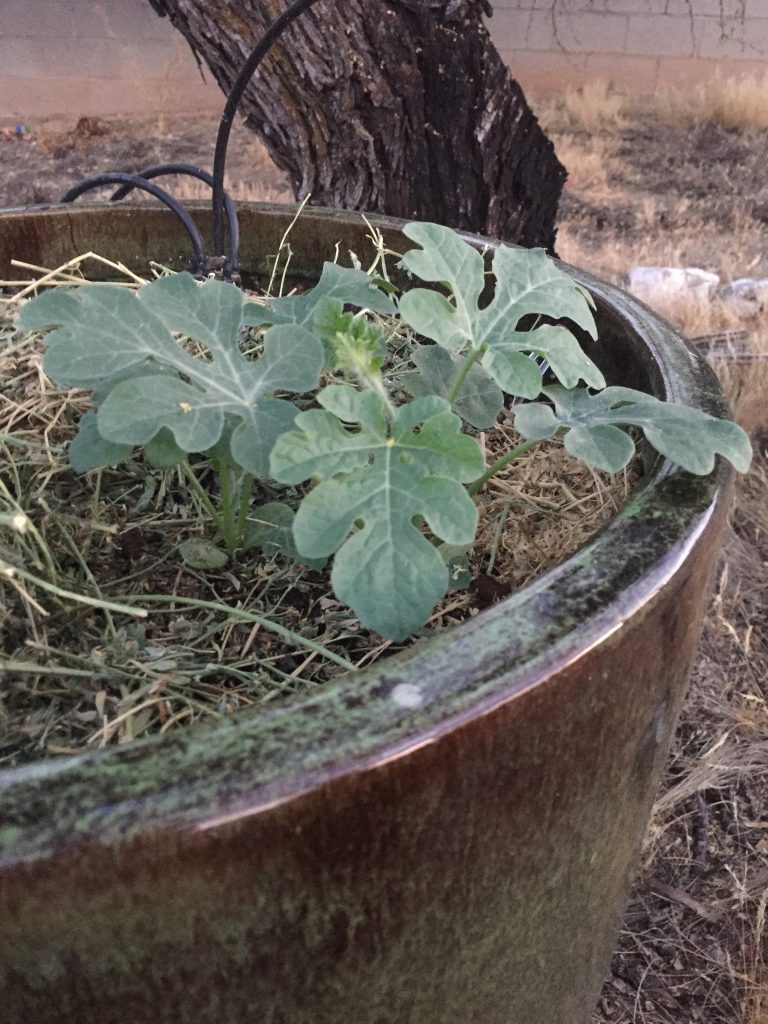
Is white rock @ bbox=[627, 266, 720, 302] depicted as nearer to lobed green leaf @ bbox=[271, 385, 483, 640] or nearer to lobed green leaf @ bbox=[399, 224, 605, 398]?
lobed green leaf @ bbox=[399, 224, 605, 398]

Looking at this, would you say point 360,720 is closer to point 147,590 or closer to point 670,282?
point 147,590

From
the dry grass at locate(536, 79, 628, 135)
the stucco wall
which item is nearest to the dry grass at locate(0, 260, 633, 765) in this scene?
the dry grass at locate(536, 79, 628, 135)

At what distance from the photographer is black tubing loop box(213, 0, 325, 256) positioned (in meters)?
0.88

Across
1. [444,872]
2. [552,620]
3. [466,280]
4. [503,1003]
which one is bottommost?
[503,1003]

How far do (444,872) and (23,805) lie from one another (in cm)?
21

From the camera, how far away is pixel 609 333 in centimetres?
85

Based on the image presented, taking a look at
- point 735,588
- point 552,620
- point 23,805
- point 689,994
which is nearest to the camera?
point 23,805

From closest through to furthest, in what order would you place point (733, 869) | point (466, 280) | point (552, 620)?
1. point (552, 620)
2. point (466, 280)
3. point (733, 869)

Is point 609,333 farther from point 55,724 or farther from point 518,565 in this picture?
point 55,724

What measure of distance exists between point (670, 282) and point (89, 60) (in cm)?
596

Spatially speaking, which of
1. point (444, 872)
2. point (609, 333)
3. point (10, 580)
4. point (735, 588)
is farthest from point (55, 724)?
point (735, 588)

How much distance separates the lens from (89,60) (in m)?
7.24

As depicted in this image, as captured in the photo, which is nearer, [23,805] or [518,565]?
[23,805]

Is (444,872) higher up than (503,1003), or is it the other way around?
(444,872)
